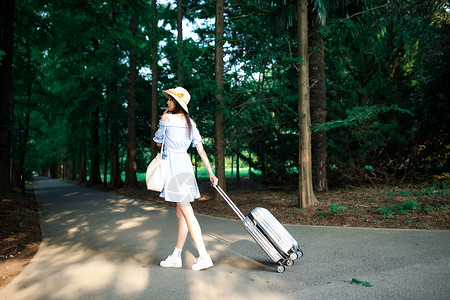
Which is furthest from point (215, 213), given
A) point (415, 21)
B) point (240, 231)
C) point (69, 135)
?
point (69, 135)

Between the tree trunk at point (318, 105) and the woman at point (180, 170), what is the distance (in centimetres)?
730

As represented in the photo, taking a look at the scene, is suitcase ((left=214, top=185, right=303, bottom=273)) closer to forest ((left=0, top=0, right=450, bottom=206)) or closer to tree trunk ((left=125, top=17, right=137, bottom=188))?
forest ((left=0, top=0, right=450, bottom=206))

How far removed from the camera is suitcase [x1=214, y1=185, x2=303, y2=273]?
378cm

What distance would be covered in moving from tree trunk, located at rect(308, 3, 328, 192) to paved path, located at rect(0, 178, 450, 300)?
5.09m

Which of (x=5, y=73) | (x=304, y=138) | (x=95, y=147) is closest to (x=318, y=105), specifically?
(x=304, y=138)

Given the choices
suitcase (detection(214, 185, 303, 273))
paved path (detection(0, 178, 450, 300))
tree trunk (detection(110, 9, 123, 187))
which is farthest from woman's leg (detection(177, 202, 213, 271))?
tree trunk (detection(110, 9, 123, 187))

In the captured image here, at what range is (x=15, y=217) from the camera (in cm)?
765

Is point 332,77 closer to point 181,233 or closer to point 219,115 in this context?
point 219,115

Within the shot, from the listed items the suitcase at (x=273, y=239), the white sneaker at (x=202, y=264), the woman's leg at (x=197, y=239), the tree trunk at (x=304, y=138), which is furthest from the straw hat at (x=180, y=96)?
the tree trunk at (x=304, y=138)

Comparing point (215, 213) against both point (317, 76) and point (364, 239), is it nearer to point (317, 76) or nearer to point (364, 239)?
point (364, 239)

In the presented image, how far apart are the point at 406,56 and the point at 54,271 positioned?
459 inches

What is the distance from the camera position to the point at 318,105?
10633 millimetres

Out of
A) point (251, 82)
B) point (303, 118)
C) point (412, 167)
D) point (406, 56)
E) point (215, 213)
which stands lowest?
point (215, 213)

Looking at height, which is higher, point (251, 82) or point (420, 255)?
point (251, 82)
